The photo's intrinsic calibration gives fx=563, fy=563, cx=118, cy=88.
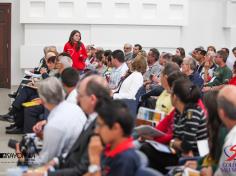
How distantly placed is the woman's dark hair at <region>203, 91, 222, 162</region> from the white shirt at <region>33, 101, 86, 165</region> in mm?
967

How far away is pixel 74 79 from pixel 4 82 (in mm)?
11828

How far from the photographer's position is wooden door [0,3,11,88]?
16672mm

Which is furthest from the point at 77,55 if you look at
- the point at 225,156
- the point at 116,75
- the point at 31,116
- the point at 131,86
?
the point at 225,156

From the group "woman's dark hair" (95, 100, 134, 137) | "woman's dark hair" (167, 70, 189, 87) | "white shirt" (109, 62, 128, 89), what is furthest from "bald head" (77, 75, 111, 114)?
"white shirt" (109, 62, 128, 89)

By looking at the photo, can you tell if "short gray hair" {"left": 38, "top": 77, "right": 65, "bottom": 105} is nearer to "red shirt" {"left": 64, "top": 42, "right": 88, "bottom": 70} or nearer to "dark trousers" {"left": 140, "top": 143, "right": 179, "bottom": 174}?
"dark trousers" {"left": 140, "top": 143, "right": 179, "bottom": 174}

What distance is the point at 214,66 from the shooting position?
11.6 metres

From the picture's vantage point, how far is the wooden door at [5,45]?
16672 mm

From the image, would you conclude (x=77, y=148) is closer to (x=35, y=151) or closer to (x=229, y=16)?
(x=35, y=151)

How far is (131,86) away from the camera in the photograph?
8.20m

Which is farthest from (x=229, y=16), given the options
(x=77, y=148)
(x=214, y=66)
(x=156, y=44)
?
(x=77, y=148)

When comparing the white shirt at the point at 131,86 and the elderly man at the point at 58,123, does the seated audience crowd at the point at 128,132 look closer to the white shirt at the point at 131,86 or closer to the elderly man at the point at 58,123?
the elderly man at the point at 58,123

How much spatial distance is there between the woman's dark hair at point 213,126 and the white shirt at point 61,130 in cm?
97

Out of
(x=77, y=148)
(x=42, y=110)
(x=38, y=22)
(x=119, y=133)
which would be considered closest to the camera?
(x=119, y=133)

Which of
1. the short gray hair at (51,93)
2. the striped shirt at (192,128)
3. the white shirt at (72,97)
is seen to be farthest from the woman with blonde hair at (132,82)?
the short gray hair at (51,93)
